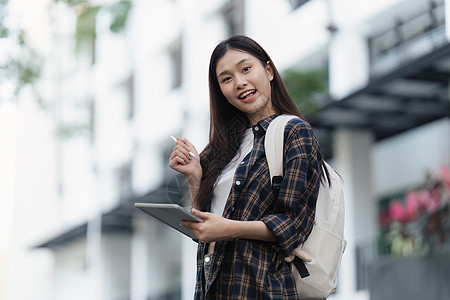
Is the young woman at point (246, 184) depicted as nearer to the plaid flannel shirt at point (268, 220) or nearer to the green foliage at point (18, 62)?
the plaid flannel shirt at point (268, 220)

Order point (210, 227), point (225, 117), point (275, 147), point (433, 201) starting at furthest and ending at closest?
point (433, 201) < point (225, 117) < point (275, 147) < point (210, 227)

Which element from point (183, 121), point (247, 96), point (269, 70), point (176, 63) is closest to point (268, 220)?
point (247, 96)

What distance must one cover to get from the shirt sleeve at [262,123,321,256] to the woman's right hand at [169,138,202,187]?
444mm

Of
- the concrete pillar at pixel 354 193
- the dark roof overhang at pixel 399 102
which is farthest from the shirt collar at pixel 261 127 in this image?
the concrete pillar at pixel 354 193

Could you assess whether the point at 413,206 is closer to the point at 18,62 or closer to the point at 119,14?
the point at 119,14

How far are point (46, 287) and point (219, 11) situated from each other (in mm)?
17784

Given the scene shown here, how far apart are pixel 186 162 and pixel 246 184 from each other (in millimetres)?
358

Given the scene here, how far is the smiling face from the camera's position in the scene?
3094 mm

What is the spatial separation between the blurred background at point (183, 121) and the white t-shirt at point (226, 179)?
25 centimetres

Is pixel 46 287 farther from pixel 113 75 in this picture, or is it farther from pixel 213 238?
pixel 213 238

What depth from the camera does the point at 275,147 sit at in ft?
9.57

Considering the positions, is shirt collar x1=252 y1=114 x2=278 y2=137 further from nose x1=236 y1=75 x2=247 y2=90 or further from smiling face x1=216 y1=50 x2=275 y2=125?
nose x1=236 y1=75 x2=247 y2=90

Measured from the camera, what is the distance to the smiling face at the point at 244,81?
10.2ft

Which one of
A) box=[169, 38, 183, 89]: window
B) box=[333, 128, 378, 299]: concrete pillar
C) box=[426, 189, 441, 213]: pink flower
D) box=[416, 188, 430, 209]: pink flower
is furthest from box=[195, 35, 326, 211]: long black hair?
box=[169, 38, 183, 89]: window
